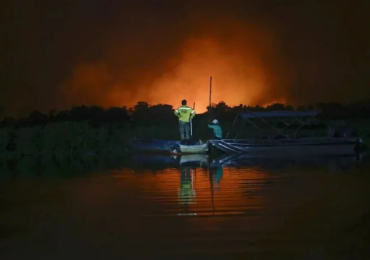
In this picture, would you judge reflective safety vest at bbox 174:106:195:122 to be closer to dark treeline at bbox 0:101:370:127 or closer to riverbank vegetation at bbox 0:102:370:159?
riverbank vegetation at bbox 0:102:370:159

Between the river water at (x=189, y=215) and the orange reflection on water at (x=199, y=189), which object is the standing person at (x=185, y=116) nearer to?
the orange reflection on water at (x=199, y=189)

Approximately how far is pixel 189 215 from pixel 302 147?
10.8 meters

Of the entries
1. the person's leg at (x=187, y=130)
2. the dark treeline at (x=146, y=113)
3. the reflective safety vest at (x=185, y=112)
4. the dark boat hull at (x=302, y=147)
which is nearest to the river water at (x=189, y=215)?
the dark boat hull at (x=302, y=147)

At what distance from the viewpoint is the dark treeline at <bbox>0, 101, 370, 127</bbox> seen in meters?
26.2

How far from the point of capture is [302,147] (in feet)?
56.8

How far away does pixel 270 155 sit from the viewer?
17.4 m

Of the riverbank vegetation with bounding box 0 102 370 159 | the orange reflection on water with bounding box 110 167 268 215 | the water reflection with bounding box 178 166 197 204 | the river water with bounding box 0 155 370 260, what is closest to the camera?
the river water with bounding box 0 155 370 260

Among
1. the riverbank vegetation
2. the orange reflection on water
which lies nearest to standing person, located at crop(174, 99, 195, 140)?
the riverbank vegetation

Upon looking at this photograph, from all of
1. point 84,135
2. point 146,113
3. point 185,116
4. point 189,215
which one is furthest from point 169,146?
point 189,215

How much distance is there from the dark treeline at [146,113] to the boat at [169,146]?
525cm

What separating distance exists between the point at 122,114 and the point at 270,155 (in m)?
12.1

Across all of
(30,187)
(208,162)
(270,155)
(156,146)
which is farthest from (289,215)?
(156,146)

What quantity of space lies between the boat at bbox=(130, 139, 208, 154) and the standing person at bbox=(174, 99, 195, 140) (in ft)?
1.25

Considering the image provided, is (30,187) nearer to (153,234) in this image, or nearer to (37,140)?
(153,234)
